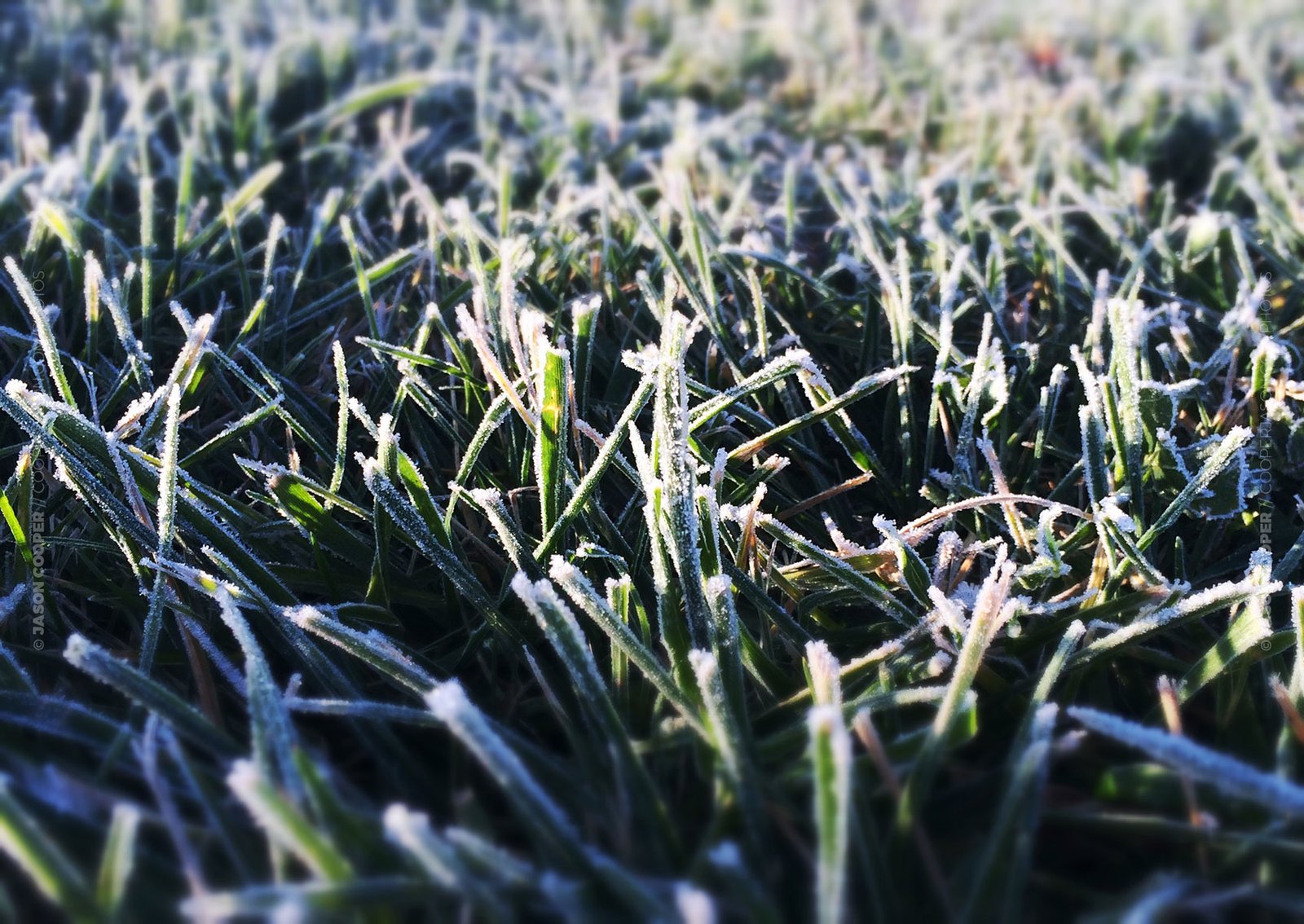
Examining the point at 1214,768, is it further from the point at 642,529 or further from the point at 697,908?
the point at 642,529

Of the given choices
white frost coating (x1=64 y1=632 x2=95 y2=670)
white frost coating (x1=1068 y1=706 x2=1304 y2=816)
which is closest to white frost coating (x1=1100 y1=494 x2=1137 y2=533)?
white frost coating (x1=1068 y1=706 x2=1304 y2=816)

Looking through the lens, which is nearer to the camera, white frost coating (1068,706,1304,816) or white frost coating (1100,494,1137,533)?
white frost coating (1068,706,1304,816)

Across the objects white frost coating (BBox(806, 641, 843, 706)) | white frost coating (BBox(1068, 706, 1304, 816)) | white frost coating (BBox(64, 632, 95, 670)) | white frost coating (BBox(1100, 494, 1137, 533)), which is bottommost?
white frost coating (BBox(1068, 706, 1304, 816))

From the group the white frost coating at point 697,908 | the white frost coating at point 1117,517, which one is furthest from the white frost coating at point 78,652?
the white frost coating at point 1117,517

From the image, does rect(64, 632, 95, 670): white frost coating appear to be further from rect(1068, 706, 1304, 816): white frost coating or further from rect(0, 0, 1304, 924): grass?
rect(1068, 706, 1304, 816): white frost coating

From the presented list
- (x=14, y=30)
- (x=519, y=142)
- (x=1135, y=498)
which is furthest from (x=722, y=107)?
(x=14, y=30)

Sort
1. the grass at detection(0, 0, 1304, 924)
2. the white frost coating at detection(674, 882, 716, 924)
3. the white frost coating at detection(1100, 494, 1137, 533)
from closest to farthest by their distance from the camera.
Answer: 1. the white frost coating at detection(674, 882, 716, 924)
2. the grass at detection(0, 0, 1304, 924)
3. the white frost coating at detection(1100, 494, 1137, 533)

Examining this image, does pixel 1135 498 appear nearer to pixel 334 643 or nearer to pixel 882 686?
pixel 882 686

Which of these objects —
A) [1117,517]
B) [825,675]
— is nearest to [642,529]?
[825,675]

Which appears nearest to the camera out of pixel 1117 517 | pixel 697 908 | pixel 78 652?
pixel 697 908
